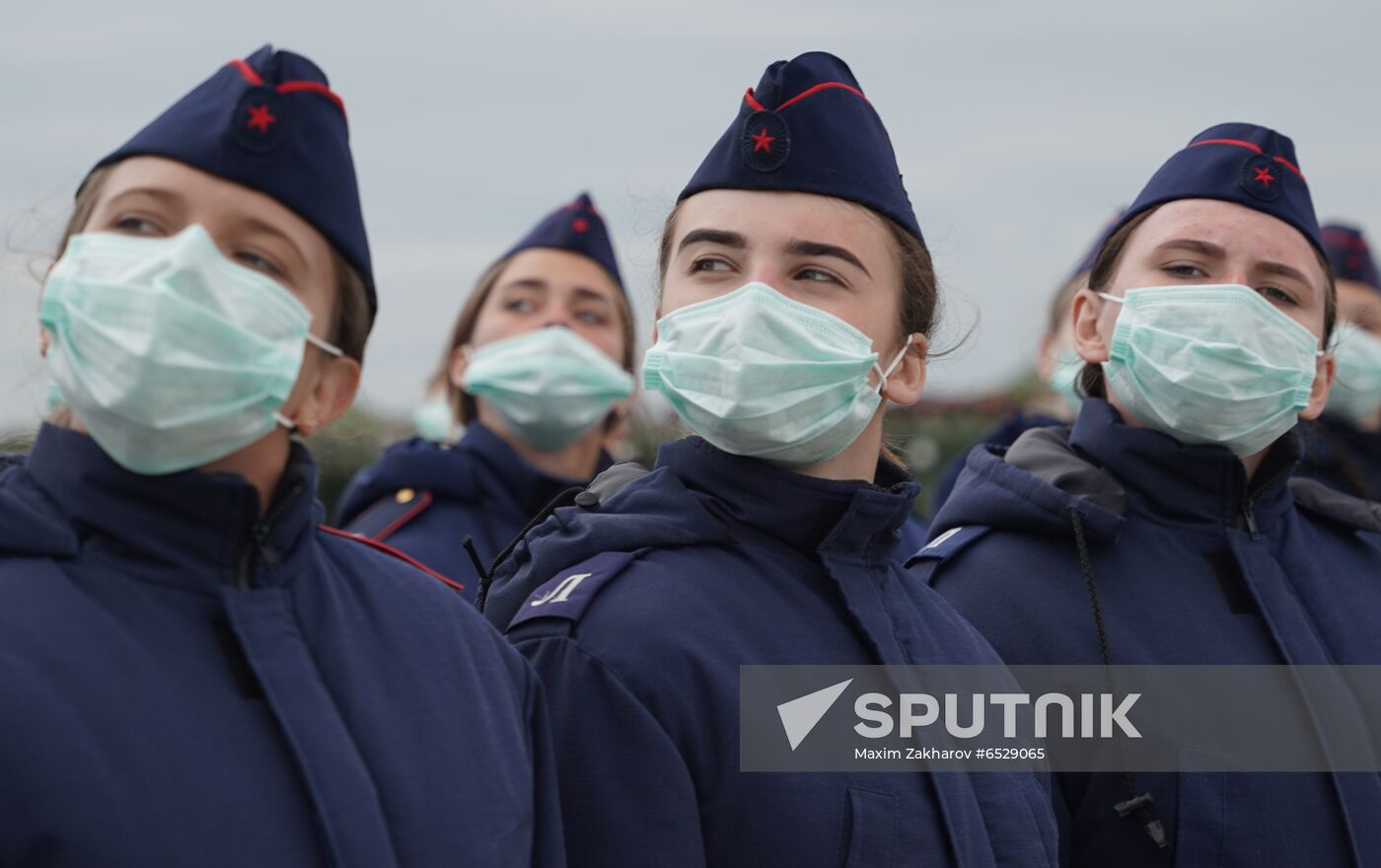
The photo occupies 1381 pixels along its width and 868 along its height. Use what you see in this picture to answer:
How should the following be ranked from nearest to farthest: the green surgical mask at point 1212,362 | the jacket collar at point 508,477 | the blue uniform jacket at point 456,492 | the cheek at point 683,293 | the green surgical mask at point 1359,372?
the cheek at point 683,293, the green surgical mask at point 1212,362, the blue uniform jacket at point 456,492, the jacket collar at point 508,477, the green surgical mask at point 1359,372

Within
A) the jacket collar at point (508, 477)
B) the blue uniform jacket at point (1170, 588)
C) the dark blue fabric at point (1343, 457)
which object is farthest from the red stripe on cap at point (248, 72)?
the jacket collar at point (508, 477)

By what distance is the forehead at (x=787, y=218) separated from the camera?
3441 mm

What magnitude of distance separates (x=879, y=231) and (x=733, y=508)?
691 mm

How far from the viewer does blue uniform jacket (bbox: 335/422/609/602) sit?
6.61 meters

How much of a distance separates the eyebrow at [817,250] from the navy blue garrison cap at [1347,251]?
6141 mm

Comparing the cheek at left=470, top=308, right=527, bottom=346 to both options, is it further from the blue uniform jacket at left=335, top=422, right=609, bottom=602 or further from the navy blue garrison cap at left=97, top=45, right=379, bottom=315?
the navy blue garrison cap at left=97, top=45, right=379, bottom=315

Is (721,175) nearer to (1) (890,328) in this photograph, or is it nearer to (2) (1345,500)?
(1) (890,328)

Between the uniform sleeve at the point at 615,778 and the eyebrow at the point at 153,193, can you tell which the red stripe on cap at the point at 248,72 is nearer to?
the eyebrow at the point at 153,193

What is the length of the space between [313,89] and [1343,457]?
5933 millimetres

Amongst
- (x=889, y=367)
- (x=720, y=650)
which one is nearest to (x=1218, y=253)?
(x=889, y=367)

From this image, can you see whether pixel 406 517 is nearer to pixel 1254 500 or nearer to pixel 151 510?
pixel 1254 500

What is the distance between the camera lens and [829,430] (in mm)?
3430

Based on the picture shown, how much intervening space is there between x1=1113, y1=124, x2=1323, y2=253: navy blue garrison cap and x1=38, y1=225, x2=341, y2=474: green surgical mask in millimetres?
2736

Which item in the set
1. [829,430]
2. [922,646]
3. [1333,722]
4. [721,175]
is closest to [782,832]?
[922,646]
